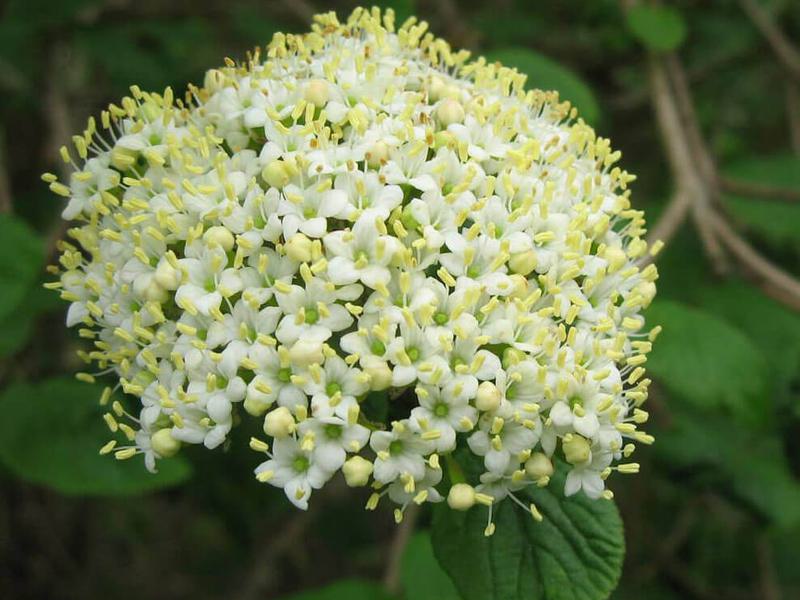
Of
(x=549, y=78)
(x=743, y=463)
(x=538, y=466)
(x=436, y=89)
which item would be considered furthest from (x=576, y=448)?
(x=743, y=463)

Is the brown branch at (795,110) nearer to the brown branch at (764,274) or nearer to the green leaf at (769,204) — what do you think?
the green leaf at (769,204)

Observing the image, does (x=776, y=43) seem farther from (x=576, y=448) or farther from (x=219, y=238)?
(x=219, y=238)

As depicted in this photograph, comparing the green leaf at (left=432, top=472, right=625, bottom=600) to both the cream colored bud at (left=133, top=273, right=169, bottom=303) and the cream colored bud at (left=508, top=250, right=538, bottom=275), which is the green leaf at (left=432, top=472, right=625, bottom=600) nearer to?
the cream colored bud at (left=508, top=250, right=538, bottom=275)

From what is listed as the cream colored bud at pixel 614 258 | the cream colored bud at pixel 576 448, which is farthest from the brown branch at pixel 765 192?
the cream colored bud at pixel 576 448

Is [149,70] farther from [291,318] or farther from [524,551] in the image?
[524,551]

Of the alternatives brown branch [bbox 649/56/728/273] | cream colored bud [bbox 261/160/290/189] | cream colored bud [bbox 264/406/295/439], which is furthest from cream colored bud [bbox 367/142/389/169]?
brown branch [bbox 649/56/728/273]

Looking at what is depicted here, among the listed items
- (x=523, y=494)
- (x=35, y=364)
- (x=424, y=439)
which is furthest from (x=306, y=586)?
(x=424, y=439)
